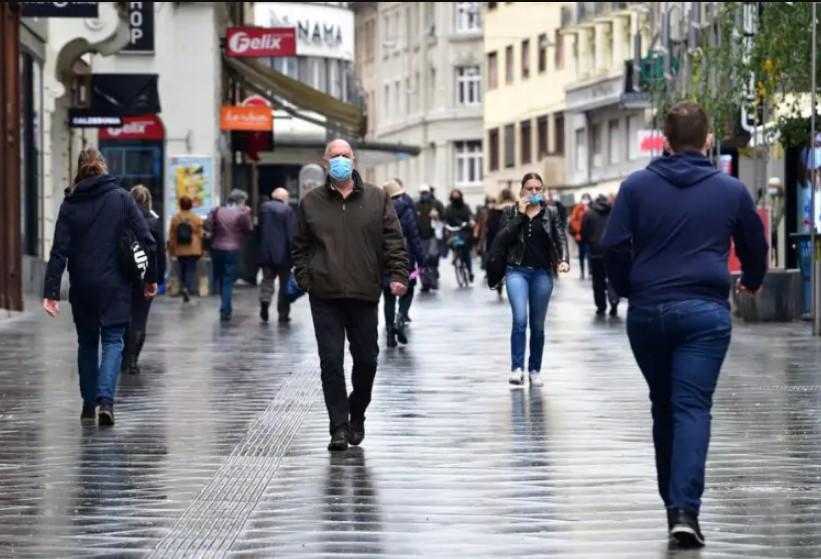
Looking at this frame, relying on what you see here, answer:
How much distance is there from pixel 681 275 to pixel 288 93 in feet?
135

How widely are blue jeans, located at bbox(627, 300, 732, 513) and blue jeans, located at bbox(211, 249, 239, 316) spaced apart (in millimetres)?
20524

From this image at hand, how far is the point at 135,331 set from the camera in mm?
20250

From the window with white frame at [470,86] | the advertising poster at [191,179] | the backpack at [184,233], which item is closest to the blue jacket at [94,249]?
the backpack at [184,233]

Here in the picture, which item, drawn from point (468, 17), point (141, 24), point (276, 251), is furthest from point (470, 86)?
point (276, 251)

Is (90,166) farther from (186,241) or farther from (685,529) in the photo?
(186,241)

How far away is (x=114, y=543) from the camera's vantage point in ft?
31.6

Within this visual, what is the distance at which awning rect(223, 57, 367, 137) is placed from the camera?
50.4 metres

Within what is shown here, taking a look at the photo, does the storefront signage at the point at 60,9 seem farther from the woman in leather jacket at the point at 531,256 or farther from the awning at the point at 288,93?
the awning at the point at 288,93

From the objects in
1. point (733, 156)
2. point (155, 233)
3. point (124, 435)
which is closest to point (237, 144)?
point (733, 156)

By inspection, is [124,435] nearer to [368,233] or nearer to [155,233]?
[368,233]

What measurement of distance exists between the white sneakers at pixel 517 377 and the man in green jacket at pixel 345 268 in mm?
4891

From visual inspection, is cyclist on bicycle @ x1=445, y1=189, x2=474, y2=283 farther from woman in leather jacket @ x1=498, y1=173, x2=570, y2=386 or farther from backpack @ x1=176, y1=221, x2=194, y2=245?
woman in leather jacket @ x1=498, y1=173, x2=570, y2=386

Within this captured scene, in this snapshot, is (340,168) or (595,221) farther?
(595,221)

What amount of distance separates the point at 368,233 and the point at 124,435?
2.03 metres
